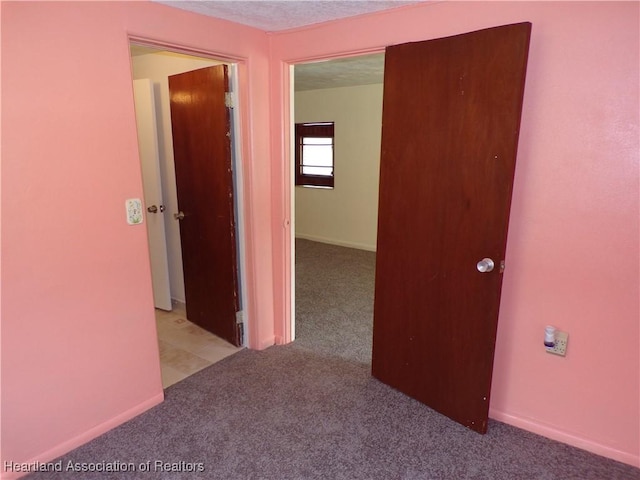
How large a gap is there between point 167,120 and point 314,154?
311 cm

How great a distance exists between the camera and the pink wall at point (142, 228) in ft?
5.46

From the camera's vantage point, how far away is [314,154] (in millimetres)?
6191

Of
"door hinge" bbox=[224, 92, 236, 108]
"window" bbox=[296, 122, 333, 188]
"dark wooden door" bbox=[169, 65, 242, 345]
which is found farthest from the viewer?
"window" bbox=[296, 122, 333, 188]

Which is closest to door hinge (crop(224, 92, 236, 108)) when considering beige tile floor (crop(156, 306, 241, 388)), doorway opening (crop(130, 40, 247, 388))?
doorway opening (crop(130, 40, 247, 388))

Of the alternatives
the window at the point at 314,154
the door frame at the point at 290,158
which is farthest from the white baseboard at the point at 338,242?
the door frame at the point at 290,158

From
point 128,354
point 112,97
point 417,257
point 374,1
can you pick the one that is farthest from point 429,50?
point 128,354

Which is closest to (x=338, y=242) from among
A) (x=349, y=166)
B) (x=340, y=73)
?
(x=349, y=166)

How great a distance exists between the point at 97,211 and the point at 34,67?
0.62 metres

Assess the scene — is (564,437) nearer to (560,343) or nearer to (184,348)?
(560,343)

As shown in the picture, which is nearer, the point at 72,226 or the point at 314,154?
the point at 72,226

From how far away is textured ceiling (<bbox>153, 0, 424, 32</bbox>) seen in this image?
6.50 feet

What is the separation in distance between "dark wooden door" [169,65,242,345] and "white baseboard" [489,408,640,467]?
1.76m

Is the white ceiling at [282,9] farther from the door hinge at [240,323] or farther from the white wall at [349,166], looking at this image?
the white wall at [349,166]

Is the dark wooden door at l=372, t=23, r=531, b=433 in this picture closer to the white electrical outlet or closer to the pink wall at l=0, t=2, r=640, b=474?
the pink wall at l=0, t=2, r=640, b=474
